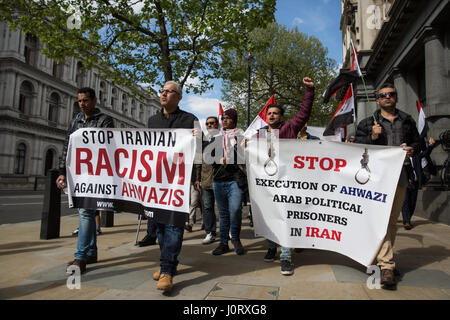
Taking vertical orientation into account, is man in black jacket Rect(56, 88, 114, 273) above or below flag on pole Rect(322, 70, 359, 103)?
below

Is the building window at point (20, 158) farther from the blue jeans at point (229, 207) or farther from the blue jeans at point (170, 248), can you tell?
the blue jeans at point (170, 248)

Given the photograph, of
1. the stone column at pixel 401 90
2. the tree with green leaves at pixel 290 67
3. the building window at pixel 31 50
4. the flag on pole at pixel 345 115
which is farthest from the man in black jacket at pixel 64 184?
the building window at pixel 31 50

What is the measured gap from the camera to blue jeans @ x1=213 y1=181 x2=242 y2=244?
431 centimetres

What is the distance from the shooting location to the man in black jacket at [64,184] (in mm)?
3399

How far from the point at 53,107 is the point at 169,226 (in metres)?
43.8

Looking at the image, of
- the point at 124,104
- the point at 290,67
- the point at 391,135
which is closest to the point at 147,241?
the point at 391,135

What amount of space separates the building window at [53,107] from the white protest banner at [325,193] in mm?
43099

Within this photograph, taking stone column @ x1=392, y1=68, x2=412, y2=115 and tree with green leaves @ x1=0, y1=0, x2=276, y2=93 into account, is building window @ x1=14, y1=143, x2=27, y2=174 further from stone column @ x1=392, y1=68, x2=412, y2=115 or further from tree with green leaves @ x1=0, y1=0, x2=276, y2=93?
stone column @ x1=392, y1=68, x2=412, y2=115

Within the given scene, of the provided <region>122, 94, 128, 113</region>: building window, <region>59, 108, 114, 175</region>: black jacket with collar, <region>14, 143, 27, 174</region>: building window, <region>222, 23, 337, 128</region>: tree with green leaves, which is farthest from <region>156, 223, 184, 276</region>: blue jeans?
<region>122, 94, 128, 113</region>: building window

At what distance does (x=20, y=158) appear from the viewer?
112 ft

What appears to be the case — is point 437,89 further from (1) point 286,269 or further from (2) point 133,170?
(2) point 133,170

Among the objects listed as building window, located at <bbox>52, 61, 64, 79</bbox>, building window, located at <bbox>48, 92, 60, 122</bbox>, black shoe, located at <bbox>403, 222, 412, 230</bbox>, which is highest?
building window, located at <bbox>52, 61, 64, 79</bbox>
